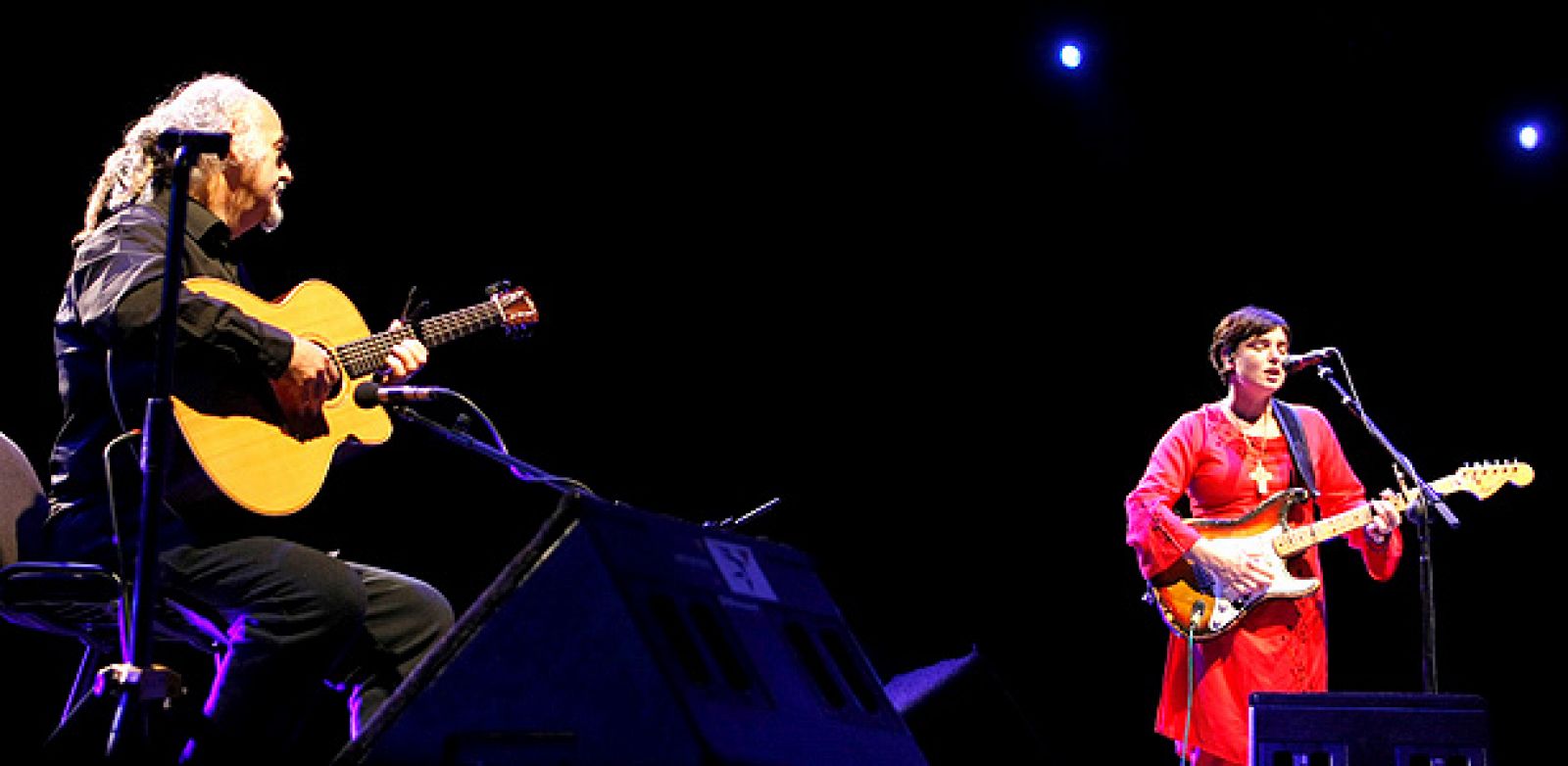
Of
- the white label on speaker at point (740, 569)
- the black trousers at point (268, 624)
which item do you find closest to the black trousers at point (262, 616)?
the black trousers at point (268, 624)

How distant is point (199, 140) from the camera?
2.88m

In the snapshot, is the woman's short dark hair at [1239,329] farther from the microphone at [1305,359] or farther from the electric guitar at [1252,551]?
the electric guitar at [1252,551]

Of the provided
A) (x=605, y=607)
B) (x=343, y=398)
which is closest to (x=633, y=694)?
(x=605, y=607)

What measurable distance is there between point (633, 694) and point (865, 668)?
31.5 inches

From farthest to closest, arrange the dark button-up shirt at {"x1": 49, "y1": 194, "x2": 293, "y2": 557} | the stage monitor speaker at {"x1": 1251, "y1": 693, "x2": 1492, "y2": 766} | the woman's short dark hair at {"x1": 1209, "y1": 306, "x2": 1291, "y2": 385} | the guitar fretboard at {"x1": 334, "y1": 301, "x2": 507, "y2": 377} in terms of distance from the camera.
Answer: the woman's short dark hair at {"x1": 1209, "y1": 306, "x2": 1291, "y2": 385}
the stage monitor speaker at {"x1": 1251, "y1": 693, "x2": 1492, "y2": 766}
the guitar fretboard at {"x1": 334, "y1": 301, "x2": 507, "y2": 377}
the dark button-up shirt at {"x1": 49, "y1": 194, "x2": 293, "y2": 557}

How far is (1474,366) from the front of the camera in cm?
699

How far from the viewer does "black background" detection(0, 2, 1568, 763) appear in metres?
6.10

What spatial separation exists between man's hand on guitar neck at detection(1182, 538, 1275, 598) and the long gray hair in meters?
3.36

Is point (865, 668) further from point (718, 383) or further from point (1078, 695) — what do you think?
point (1078, 695)

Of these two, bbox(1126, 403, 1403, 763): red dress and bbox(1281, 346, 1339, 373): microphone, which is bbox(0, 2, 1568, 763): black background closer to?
bbox(1126, 403, 1403, 763): red dress

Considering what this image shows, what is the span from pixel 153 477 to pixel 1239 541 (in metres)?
3.74

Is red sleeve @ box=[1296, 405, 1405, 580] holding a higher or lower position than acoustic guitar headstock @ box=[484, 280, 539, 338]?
lower

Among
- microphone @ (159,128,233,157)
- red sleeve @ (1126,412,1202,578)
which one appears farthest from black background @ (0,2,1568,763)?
microphone @ (159,128,233,157)

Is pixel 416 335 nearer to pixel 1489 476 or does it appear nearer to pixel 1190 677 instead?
pixel 1190 677
